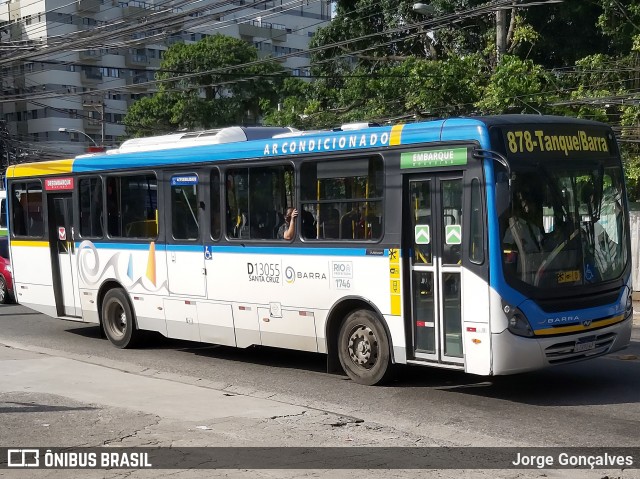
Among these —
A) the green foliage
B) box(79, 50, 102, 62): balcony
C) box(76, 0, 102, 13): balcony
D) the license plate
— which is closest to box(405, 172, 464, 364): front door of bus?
the license plate

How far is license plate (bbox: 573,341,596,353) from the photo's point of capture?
9620 mm

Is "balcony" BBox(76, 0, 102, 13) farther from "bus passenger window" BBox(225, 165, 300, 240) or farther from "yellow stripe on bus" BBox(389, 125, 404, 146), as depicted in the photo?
Answer: "yellow stripe on bus" BBox(389, 125, 404, 146)

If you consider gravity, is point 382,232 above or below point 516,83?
below

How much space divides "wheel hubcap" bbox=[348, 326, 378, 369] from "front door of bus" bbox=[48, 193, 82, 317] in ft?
20.5

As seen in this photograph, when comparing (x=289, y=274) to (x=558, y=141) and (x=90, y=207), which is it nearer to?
(x=558, y=141)

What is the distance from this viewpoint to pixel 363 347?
10.8 metres

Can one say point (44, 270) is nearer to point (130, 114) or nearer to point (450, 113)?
point (450, 113)

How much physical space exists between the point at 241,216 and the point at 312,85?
26.2 meters

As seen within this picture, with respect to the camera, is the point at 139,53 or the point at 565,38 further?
the point at 139,53

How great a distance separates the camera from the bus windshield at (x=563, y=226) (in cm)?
938

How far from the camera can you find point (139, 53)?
72.8 m

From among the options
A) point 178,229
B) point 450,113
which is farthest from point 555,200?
point 450,113

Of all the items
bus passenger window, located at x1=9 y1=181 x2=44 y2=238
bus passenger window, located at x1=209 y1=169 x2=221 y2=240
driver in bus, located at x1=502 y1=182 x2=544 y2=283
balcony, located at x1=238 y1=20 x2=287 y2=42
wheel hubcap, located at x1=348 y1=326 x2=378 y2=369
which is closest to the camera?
driver in bus, located at x1=502 y1=182 x2=544 y2=283

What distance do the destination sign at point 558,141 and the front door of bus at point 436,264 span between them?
673mm
